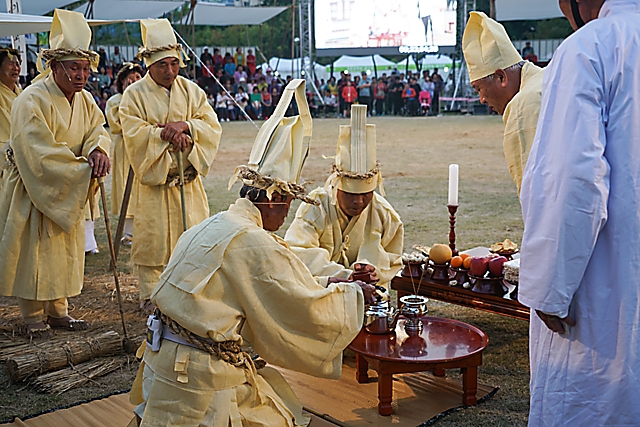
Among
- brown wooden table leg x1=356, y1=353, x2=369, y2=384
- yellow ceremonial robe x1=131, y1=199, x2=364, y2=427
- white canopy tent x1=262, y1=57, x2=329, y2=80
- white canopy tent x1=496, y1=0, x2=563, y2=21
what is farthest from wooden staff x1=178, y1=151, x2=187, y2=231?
white canopy tent x1=262, y1=57, x2=329, y2=80

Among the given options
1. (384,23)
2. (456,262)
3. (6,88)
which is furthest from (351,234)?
(384,23)

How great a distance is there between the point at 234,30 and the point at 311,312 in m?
39.2

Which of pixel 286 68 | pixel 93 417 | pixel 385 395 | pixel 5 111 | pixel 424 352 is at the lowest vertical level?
pixel 93 417

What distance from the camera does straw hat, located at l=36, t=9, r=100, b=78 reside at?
195 inches

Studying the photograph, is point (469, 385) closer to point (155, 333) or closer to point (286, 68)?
point (155, 333)

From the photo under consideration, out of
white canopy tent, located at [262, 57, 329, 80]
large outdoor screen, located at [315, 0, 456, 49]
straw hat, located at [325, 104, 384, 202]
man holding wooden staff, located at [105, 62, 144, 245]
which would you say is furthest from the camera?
white canopy tent, located at [262, 57, 329, 80]

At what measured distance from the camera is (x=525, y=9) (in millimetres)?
24188

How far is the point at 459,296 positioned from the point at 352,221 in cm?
88

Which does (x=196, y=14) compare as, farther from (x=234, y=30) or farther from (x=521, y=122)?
(x=521, y=122)

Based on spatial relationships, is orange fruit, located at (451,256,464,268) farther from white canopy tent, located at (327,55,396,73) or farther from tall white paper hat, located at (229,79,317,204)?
white canopy tent, located at (327,55,396,73)

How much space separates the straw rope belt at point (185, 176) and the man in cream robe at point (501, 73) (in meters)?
2.68

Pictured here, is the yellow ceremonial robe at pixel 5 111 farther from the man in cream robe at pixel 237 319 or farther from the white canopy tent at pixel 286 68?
the white canopy tent at pixel 286 68

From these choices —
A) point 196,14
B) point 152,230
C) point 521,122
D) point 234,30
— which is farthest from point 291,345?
point 234,30

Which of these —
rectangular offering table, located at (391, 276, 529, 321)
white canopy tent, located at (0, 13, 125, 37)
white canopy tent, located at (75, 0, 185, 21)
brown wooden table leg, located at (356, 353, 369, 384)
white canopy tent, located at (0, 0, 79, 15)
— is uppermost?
white canopy tent, located at (75, 0, 185, 21)
